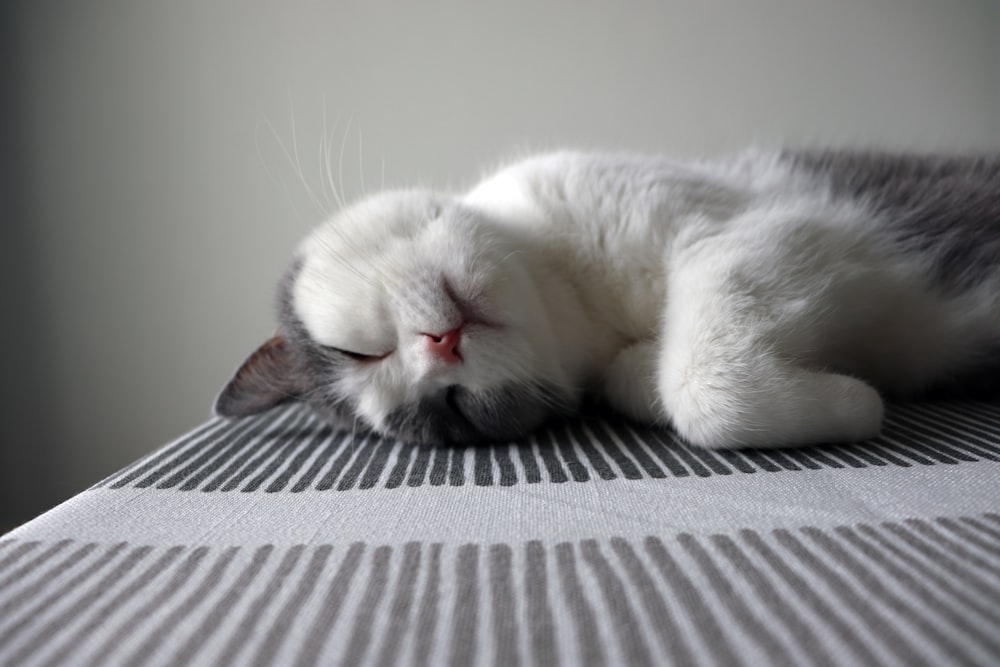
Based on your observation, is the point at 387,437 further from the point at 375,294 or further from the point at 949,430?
the point at 949,430

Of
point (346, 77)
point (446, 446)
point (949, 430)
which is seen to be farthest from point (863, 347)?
point (346, 77)

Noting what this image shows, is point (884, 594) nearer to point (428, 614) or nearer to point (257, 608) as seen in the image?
point (428, 614)

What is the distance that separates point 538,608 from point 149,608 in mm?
286

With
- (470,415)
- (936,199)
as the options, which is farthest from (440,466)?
(936,199)

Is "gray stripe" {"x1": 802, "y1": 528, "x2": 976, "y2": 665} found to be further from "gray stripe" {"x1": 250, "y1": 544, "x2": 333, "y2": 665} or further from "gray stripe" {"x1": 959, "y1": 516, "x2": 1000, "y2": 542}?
"gray stripe" {"x1": 250, "y1": 544, "x2": 333, "y2": 665}

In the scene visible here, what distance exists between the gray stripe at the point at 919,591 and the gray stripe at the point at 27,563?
647 mm

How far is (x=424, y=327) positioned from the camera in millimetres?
929

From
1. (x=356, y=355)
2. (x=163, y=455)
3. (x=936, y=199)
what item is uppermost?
(x=936, y=199)

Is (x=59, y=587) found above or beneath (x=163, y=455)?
above

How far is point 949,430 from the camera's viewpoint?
2.92ft

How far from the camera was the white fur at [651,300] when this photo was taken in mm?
848

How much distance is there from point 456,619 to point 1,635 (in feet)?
1.04

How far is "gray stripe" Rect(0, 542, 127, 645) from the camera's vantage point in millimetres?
489

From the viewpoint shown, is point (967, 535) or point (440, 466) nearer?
point (967, 535)
